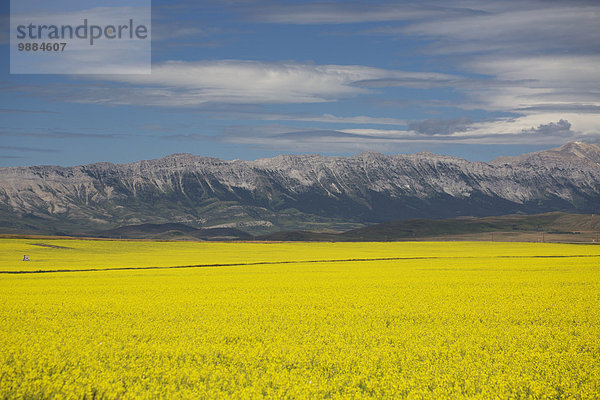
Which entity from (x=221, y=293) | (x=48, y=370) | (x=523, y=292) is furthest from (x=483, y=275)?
(x=48, y=370)

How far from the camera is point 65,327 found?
25.3m

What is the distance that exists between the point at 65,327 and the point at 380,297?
1740cm

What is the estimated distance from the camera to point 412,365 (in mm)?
18844

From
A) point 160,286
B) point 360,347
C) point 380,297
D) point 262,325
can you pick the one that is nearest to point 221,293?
point 160,286

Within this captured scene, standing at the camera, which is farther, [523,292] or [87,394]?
[523,292]

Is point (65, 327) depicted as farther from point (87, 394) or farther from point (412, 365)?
point (412, 365)

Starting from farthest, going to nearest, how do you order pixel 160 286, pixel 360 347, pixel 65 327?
pixel 160 286, pixel 65 327, pixel 360 347

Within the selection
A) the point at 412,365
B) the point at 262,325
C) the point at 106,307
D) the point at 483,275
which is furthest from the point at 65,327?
the point at 483,275

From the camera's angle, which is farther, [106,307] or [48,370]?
[106,307]

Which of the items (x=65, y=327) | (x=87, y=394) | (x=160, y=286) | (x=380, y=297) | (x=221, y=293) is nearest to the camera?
(x=87, y=394)

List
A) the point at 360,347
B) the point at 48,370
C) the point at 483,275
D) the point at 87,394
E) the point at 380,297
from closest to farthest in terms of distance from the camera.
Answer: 1. the point at 87,394
2. the point at 48,370
3. the point at 360,347
4. the point at 380,297
5. the point at 483,275

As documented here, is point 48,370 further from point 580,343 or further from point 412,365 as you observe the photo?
point 580,343

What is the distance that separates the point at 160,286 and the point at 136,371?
25547 mm

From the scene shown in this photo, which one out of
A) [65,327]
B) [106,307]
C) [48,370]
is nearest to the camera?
[48,370]
